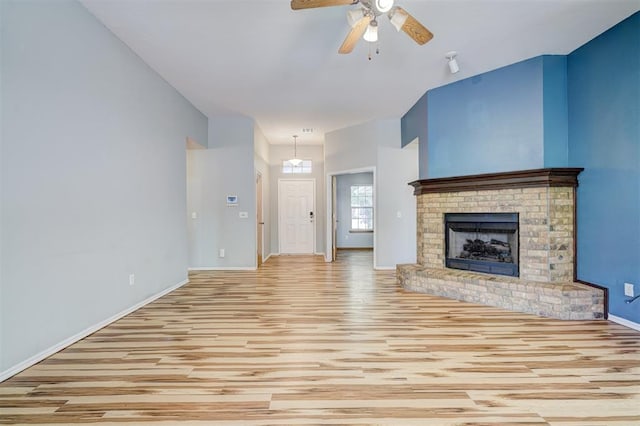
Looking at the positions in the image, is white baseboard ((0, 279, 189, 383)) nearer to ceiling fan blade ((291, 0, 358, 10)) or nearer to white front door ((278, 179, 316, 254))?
ceiling fan blade ((291, 0, 358, 10))

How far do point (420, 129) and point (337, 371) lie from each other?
161 inches

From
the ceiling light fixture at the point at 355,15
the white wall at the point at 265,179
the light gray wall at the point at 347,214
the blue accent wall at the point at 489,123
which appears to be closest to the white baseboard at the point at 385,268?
the blue accent wall at the point at 489,123

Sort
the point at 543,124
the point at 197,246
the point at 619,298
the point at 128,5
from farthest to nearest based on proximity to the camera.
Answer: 1. the point at 197,246
2. the point at 543,124
3. the point at 619,298
4. the point at 128,5

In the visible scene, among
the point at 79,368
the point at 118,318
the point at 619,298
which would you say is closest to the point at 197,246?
the point at 118,318

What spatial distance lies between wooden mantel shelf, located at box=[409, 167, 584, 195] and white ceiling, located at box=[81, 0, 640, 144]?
1350mm

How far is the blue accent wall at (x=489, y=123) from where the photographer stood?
3820 millimetres

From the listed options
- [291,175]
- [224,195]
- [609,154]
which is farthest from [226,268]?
[609,154]

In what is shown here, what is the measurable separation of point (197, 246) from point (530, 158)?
220 inches

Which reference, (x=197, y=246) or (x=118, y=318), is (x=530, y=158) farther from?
(x=197, y=246)

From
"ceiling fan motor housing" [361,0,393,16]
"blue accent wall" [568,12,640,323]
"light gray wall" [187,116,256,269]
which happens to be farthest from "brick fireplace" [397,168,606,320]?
"light gray wall" [187,116,256,269]

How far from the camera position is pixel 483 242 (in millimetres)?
4305

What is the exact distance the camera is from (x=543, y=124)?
3.76 m

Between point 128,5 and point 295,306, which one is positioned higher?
point 128,5

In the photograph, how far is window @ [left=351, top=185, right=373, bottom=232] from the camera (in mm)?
9859
